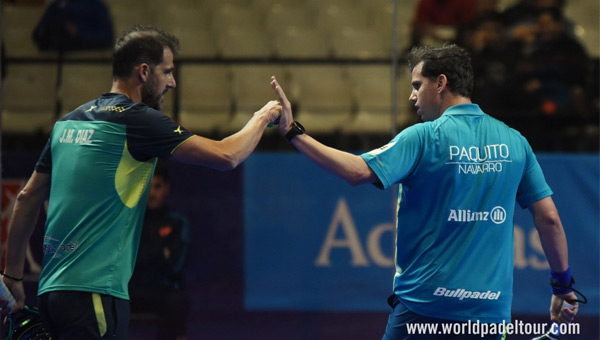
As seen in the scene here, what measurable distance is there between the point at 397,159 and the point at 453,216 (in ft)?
1.00

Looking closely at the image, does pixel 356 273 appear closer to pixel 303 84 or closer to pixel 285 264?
pixel 285 264

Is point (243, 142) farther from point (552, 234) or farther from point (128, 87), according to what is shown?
point (552, 234)

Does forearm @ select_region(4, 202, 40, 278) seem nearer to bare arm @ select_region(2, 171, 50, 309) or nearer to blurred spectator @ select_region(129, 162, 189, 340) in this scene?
bare arm @ select_region(2, 171, 50, 309)

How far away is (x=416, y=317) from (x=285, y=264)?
2.59m

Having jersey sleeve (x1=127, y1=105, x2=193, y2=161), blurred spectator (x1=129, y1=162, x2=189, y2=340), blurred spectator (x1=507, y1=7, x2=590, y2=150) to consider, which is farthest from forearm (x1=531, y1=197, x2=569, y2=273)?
blurred spectator (x1=507, y1=7, x2=590, y2=150)

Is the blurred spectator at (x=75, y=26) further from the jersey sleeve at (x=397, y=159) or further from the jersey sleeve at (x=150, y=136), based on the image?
the jersey sleeve at (x=397, y=159)

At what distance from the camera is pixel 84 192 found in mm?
3070

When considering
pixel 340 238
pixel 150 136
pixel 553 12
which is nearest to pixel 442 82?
pixel 150 136

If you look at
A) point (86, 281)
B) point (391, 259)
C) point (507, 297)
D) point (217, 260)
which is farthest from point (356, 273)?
point (86, 281)

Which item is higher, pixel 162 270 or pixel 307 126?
pixel 307 126

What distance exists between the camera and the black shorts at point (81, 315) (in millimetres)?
2998

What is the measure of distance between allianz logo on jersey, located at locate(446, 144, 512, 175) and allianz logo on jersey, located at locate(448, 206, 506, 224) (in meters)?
0.15

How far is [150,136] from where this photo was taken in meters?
3.11

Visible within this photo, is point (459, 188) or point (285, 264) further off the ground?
point (459, 188)
